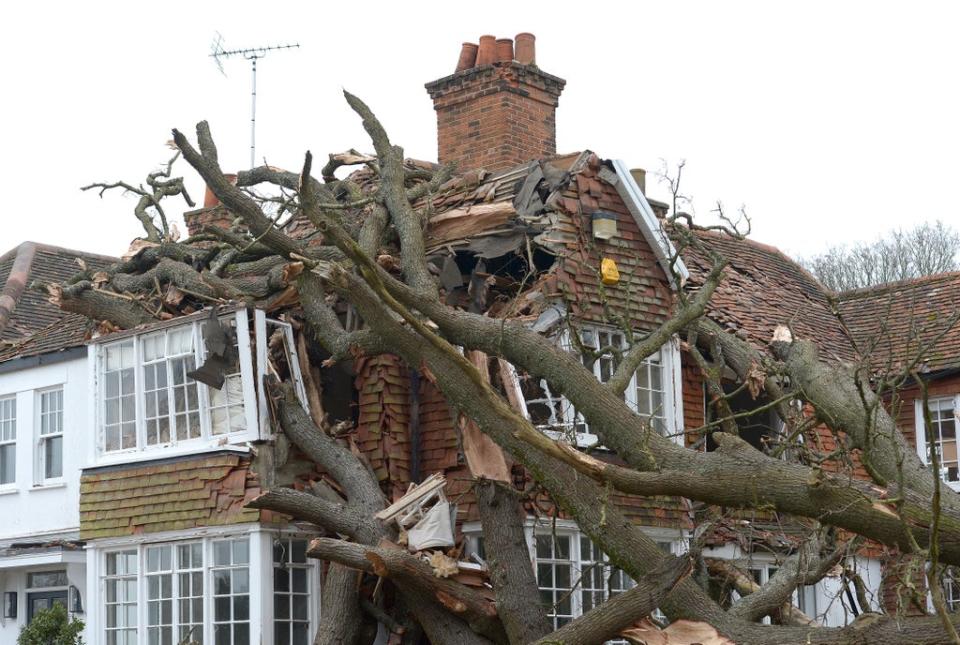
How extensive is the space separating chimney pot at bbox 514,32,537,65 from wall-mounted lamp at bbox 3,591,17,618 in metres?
9.33

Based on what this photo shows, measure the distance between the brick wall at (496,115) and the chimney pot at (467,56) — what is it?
22 centimetres

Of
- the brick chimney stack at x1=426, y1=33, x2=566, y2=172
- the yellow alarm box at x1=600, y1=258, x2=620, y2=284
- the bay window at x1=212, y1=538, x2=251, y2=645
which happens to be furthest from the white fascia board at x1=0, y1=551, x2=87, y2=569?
the yellow alarm box at x1=600, y1=258, x2=620, y2=284

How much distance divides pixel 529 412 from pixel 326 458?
2.16 meters

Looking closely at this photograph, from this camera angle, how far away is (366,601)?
13.3 m

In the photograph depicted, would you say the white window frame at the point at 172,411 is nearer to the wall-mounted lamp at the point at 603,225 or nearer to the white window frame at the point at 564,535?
the white window frame at the point at 564,535

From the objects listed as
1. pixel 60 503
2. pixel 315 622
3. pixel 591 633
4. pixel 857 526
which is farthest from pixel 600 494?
pixel 60 503

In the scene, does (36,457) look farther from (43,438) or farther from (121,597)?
(121,597)

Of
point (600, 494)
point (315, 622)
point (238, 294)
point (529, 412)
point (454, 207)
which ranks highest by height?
point (454, 207)

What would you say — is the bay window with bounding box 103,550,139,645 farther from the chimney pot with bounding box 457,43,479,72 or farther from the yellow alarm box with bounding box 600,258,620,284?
the chimney pot with bounding box 457,43,479,72

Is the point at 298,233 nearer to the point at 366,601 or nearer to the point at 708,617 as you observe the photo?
the point at 366,601

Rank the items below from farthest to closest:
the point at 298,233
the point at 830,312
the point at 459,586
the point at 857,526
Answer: the point at 830,312
the point at 298,233
the point at 459,586
the point at 857,526

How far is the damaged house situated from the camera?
13.8m

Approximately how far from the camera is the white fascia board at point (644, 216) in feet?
50.8

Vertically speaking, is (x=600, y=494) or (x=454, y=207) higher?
(x=454, y=207)
